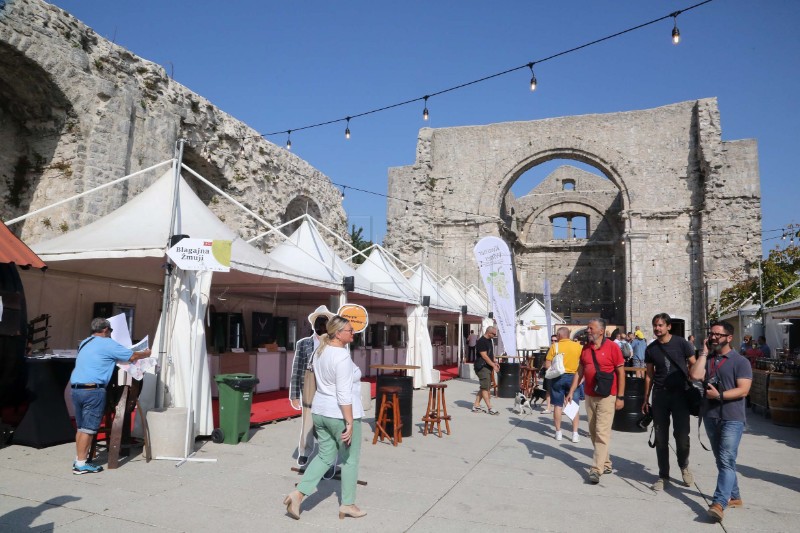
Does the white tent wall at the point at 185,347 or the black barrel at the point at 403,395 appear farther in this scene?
the black barrel at the point at 403,395

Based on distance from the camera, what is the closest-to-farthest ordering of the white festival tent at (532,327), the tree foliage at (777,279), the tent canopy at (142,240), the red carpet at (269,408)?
the tent canopy at (142,240) < the red carpet at (269,408) < the tree foliage at (777,279) < the white festival tent at (532,327)

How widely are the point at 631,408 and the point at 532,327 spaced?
15425mm

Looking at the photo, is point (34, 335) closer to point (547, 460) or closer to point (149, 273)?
point (149, 273)

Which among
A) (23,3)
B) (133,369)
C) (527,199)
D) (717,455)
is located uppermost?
(527,199)

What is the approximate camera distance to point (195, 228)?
7.16m

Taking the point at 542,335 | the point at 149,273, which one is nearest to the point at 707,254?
the point at 542,335

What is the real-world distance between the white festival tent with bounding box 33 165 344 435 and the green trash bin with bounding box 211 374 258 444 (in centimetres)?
16

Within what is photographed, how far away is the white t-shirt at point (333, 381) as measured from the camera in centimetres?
405

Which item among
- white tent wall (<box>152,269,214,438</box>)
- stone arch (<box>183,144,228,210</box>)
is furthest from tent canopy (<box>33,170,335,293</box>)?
stone arch (<box>183,144,228,210</box>)

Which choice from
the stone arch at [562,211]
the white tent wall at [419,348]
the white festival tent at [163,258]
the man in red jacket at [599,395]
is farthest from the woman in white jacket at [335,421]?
the stone arch at [562,211]

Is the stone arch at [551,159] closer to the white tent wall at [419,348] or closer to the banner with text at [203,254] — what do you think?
the white tent wall at [419,348]

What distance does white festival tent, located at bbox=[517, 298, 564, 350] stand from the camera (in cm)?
2317

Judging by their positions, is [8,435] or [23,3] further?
[23,3]

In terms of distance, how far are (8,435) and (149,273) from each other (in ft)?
10.9
